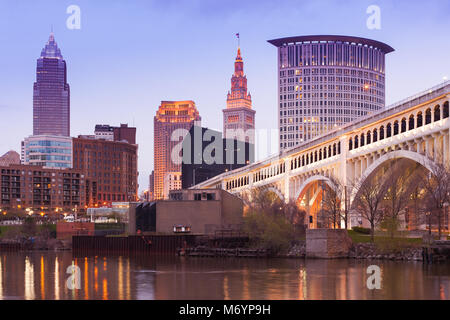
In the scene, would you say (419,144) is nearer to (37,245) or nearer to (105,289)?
(105,289)

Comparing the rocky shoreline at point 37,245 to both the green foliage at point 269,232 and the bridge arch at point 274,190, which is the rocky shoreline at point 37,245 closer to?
the bridge arch at point 274,190

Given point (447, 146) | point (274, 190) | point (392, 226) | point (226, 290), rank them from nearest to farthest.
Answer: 1. point (226, 290)
2. point (392, 226)
3. point (447, 146)
4. point (274, 190)

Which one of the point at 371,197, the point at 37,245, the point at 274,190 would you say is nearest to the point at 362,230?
the point at 371,197

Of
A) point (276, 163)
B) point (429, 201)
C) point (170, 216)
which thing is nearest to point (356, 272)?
point (429, 201)

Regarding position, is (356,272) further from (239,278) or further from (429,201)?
(429,201)

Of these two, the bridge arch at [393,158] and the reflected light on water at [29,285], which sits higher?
the bridge arch at [393,158]

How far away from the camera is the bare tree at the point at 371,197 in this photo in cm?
7872

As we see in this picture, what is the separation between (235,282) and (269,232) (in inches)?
1268

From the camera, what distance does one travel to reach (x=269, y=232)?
77.3m

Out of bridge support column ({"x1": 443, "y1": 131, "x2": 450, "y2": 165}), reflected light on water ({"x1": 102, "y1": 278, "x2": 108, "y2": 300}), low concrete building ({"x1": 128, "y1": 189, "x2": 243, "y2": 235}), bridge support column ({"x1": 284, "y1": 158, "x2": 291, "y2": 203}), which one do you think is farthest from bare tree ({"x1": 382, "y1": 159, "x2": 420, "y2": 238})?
bridge support column ({"x1": 284, "y1": 158, "x2": 291, "y2": 203})

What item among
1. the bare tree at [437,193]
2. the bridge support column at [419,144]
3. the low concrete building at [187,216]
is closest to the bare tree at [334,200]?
the low concrete building at [187,216]

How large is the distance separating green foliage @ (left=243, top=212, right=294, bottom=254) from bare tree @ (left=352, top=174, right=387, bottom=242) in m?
9.26

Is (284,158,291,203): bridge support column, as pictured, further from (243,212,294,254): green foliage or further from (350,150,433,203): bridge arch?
(243,212,294,254): green foliage

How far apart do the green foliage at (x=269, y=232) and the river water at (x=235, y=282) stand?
45.5 ft
